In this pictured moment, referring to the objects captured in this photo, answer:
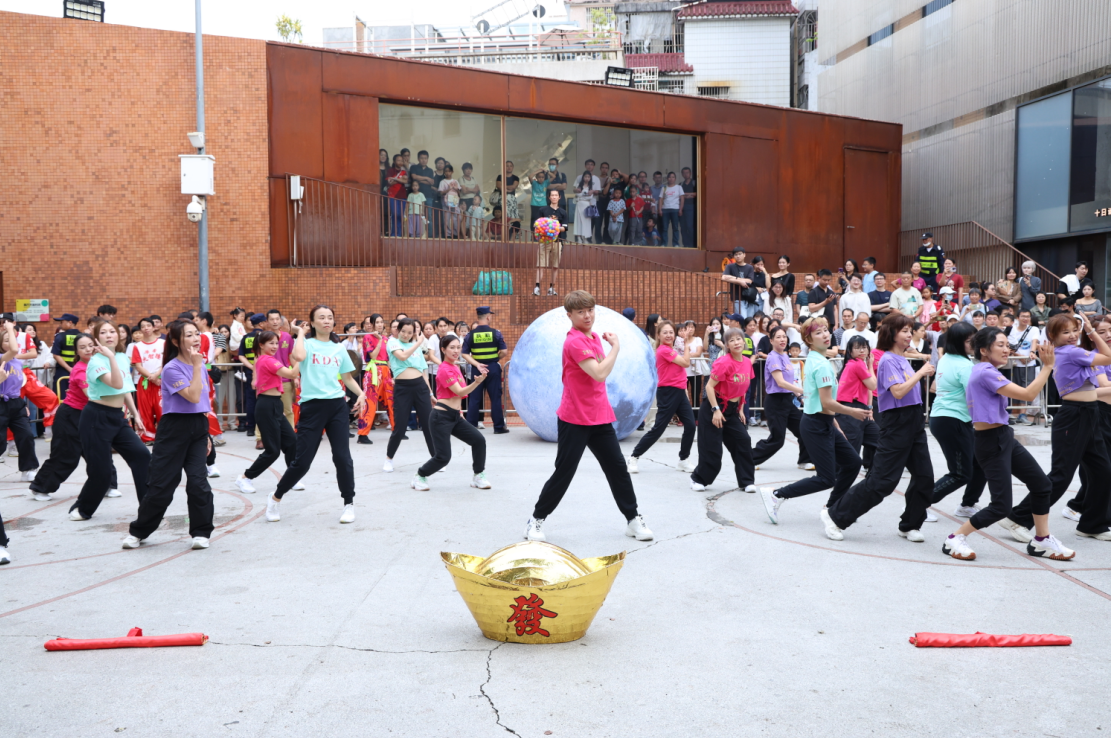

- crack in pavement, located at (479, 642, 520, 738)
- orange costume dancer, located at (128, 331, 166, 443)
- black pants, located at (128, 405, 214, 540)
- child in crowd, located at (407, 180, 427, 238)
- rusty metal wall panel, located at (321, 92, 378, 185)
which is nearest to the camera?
crack in pavement, located at (479, 642, 520, 738)

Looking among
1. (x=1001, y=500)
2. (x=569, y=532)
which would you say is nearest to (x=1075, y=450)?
(x=1001, y=500)

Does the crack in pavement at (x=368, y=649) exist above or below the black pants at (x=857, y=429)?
below

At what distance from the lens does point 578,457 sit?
22.7ft

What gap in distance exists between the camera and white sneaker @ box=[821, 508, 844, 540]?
7.09 metres

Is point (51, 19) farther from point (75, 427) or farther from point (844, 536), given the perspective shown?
point (844, 536)

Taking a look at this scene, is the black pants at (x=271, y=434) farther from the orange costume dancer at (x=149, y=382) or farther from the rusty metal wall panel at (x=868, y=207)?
the rusty metal wall panel at (x=868, y=207)

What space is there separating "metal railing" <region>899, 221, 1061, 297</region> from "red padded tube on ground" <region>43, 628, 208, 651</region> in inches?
767

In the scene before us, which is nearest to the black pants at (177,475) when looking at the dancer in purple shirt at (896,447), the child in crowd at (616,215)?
the dancer in purple shirt at (896,447)

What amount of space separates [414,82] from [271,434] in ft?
36.3

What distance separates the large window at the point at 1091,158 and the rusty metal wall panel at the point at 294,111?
51.4 feet

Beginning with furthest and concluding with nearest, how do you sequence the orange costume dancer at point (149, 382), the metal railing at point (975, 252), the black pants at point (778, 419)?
the metal railing at point (975, 252) → the orange costume dancer at point (149, 382) → the black pants at point (778, 419)

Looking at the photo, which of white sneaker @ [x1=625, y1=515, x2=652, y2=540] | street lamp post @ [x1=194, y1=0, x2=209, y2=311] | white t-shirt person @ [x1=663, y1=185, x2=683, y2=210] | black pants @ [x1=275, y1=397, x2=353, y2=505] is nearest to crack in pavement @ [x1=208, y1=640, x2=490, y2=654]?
white sneaker @ [x1=625, y1=515, x2=652, y2=540]

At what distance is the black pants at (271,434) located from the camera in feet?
29.8

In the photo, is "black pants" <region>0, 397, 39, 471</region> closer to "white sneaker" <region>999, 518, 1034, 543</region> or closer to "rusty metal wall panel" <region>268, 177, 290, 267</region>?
"rusty metal wall panel" <region>268, 177, 290, 267</region>
